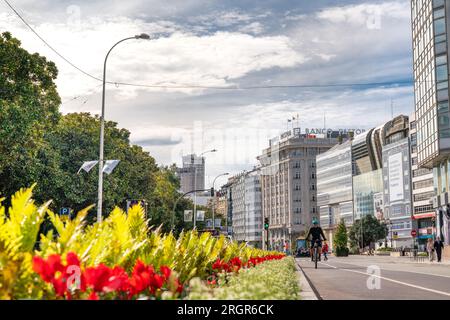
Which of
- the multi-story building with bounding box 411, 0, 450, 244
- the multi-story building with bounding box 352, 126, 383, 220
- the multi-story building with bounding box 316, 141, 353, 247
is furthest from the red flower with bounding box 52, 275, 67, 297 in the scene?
the multi-story building with bounding box 316, 141, 353, 247

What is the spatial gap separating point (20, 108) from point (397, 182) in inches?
4809

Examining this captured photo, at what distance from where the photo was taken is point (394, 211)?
147375 mm

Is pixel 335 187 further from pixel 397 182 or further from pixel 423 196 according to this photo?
pixel 423 196

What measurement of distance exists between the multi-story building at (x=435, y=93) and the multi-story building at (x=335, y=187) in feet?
315

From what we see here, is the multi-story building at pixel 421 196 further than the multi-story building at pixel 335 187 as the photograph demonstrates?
No

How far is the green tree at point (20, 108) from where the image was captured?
3259 cm

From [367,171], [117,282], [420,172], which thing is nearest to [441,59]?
[117,282]

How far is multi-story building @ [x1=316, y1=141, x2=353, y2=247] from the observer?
173875mm

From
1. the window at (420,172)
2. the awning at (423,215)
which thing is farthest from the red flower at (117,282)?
the window at (420,172)

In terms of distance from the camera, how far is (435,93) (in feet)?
217

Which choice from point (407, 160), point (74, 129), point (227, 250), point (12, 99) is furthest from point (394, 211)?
point (227, 250)

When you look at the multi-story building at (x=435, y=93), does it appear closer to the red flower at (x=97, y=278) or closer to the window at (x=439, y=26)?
the window at (x=439, y=26)
